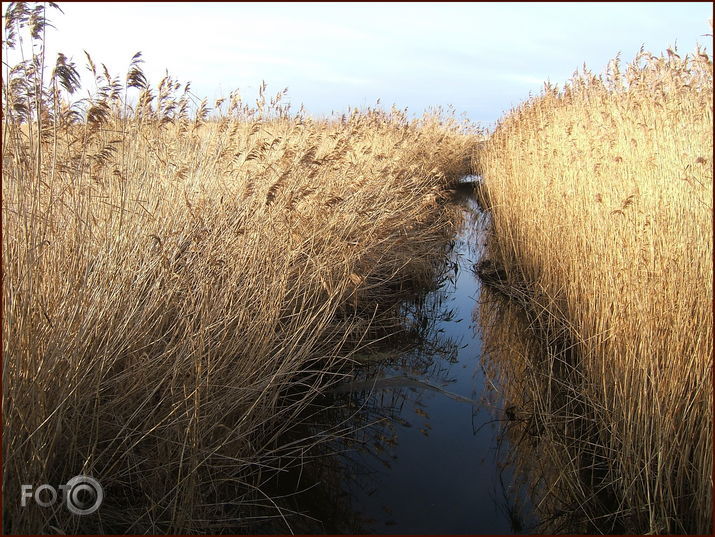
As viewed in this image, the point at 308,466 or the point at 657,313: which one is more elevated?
the point at 657,313

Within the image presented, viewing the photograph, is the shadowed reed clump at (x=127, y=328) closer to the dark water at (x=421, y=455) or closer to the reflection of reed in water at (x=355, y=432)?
the reflection of reed in water at (x=355, y=432)

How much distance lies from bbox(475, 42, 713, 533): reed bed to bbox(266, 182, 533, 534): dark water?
245 mm

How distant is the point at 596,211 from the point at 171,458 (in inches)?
122

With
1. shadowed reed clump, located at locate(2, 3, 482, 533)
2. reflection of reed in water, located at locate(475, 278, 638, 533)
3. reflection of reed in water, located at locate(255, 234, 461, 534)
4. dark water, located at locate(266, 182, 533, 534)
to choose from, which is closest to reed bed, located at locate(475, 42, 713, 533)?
reflection of reed in water, located at locate(475, 278, 638, 533)

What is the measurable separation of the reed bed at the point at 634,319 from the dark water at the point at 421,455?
0.24 meters

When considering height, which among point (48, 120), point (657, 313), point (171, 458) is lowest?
point (171, 458)

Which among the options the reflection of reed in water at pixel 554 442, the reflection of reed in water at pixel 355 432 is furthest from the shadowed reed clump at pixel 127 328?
the reflection of reed in water at pixel 554 442

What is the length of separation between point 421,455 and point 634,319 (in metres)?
1.31

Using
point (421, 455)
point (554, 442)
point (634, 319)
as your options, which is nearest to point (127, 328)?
point (421, 455)

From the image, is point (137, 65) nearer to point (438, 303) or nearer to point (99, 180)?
point (99, 180)

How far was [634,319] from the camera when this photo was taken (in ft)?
9.32

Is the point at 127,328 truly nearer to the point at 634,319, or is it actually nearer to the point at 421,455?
the point at 421,455

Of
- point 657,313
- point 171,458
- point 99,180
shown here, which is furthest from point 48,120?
point 657,313

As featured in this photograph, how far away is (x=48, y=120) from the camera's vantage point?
248 cm
